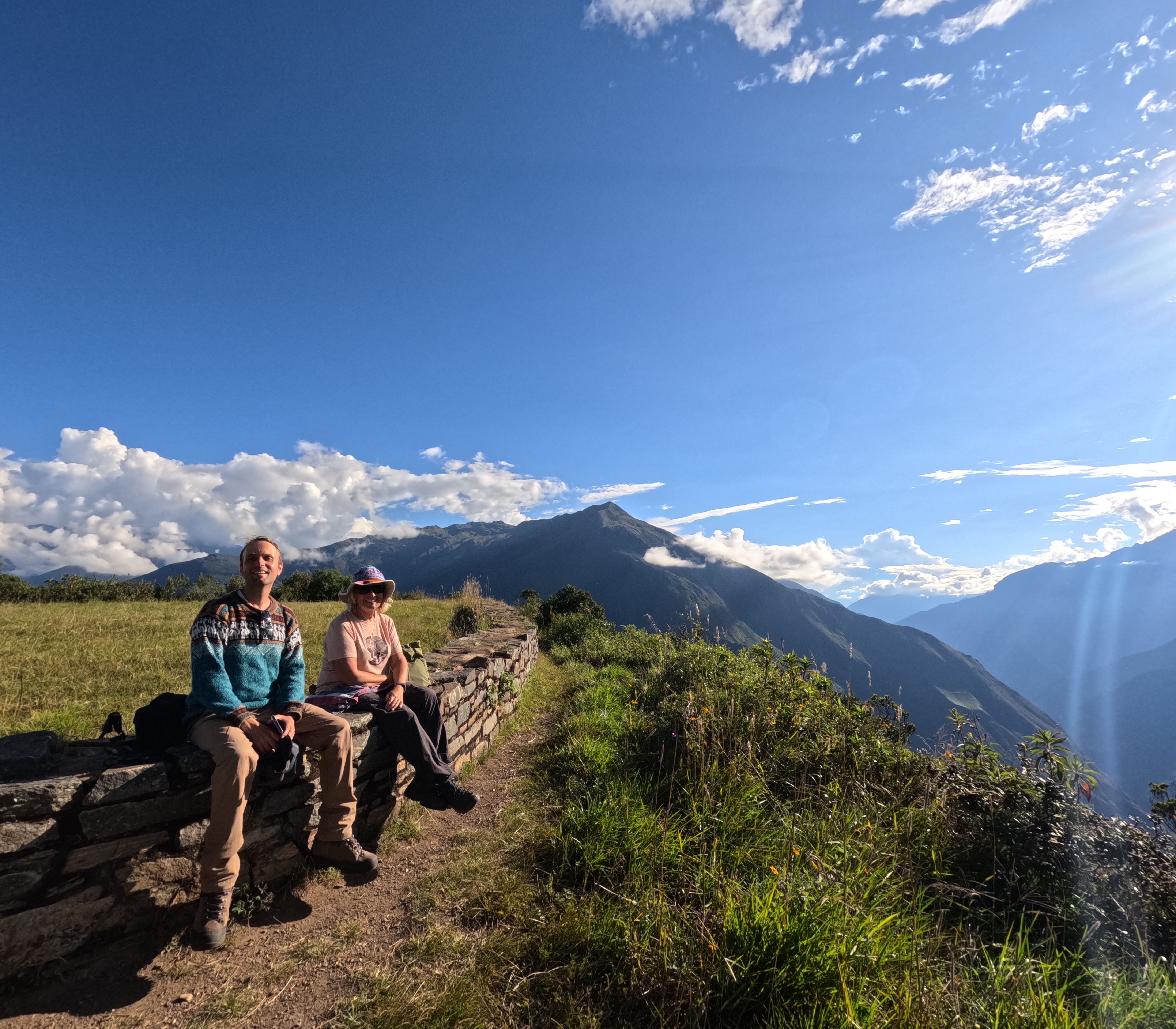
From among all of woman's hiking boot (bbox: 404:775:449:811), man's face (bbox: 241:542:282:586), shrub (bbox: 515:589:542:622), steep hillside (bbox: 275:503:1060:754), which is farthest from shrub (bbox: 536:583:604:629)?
steep hillside (bbox: 275:503:1060:754)

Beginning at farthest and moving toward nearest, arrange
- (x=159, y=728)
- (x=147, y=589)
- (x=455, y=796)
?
(x=147, y=589) → (x=455, y=796) → (x=159, y=728)

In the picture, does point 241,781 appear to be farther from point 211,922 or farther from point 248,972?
point 248,972

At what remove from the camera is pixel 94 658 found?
25.8 feet

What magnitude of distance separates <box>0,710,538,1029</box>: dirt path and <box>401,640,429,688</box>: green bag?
5.64 ft

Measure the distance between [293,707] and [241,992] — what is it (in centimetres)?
138

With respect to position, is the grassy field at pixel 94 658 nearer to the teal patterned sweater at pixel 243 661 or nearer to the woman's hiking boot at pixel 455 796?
the teal patterned sweater at pixel 243 661

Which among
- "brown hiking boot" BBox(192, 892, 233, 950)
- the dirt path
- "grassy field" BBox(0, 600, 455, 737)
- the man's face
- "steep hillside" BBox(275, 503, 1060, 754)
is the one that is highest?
the man's face

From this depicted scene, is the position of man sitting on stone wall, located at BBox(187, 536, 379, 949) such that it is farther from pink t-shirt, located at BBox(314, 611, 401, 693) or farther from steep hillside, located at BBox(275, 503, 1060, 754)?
steep hillside, located at BBox(275, 503, 1060, 754)

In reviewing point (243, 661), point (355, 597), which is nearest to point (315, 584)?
point (355, 597)

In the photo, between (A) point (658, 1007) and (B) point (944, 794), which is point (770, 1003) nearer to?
(A) point (658, 1007)

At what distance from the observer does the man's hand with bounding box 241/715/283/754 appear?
9.87ft

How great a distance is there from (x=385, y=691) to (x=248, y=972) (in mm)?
1801

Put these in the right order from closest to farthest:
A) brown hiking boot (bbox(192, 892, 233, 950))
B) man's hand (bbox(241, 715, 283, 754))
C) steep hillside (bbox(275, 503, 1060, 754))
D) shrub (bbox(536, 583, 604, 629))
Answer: brown hiking boot (bbox(192, 892, 233, 950)) < man's hand (bbox(241, 715, 283, 754)) < shrub (bbox(536, 583, 604, 629)) < steep hillside (bbox(275, 503, 1060, 754))

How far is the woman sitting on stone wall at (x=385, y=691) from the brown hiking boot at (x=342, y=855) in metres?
0.61
